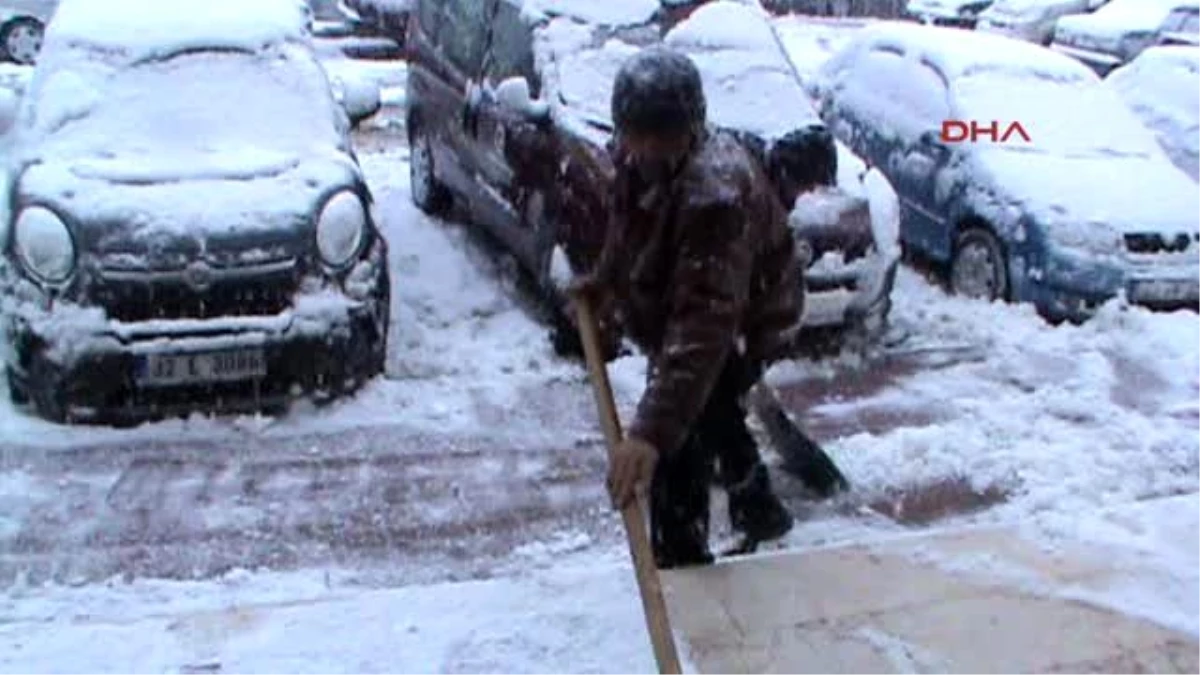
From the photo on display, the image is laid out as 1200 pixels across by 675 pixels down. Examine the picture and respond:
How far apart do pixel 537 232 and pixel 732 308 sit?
4.36 metres

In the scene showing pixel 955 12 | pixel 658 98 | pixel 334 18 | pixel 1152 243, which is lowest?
pixel 334 18

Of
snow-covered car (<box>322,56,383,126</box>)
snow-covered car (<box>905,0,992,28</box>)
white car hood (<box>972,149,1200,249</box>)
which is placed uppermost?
snow-covered car (<box>322,56,383,126</box>)

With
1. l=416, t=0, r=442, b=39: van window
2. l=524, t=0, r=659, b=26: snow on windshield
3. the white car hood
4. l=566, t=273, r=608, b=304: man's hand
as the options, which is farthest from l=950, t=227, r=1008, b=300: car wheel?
l=566, t=273, r=608, b=304: man's hand

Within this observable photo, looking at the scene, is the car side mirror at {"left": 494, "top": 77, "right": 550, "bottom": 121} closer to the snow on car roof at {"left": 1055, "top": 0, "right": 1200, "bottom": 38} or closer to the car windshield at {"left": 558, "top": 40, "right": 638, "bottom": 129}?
the car windshield at {"left": 558, "top": 40, "right": 638, "bottom": 129}

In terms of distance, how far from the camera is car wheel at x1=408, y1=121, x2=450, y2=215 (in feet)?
32.8

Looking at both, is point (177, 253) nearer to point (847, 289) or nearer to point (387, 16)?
point (847, 289)

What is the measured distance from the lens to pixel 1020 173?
902 cm

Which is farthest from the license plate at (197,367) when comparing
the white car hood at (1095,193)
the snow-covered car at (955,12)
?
the snow-covered car at (955,12)

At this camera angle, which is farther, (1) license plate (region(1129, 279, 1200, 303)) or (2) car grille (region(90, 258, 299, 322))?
(1) license plate (region(1129, 279, 1200, 303))

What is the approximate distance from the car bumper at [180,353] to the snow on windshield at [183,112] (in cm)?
85

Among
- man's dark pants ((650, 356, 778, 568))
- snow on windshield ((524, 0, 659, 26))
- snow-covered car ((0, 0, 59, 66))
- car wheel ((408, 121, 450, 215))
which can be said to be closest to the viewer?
man's dark pants ((650, 356, 778, 568))

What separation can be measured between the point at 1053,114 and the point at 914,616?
6482mm

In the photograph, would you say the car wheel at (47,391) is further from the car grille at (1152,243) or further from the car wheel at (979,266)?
the car grille at (1152,243)

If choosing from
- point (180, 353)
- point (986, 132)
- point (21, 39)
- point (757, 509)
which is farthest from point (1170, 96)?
point (21, 39)
